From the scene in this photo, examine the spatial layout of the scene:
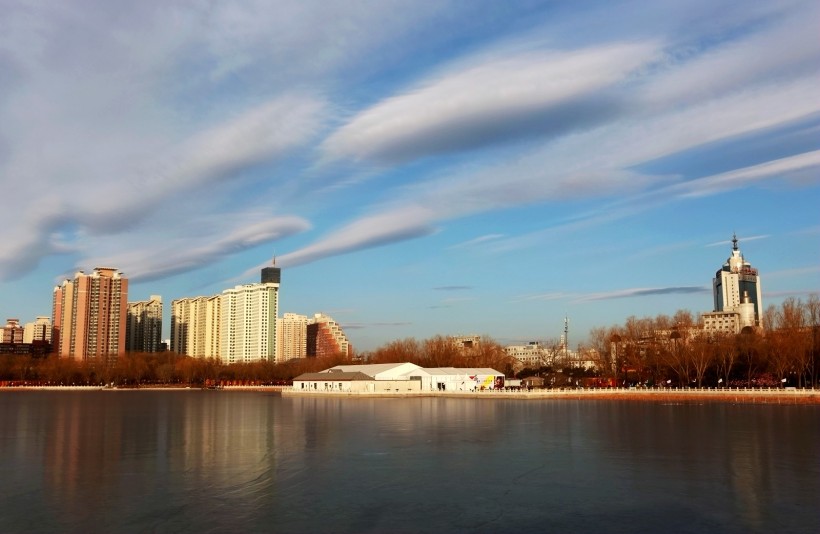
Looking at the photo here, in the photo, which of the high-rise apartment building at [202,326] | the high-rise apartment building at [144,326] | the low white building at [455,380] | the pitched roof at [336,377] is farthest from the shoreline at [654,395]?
the high-rise apartment building at [144,326]

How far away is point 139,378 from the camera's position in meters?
130

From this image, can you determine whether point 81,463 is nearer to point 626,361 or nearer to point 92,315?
point 626,361

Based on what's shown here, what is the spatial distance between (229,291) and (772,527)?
179 metres

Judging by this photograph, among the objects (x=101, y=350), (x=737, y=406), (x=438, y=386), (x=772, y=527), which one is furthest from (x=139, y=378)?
(x=772, y=527)

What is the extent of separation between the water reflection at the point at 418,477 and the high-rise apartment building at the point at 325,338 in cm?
14280

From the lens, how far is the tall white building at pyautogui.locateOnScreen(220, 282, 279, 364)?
17950 cm

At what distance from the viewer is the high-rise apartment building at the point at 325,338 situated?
183625 millimetres

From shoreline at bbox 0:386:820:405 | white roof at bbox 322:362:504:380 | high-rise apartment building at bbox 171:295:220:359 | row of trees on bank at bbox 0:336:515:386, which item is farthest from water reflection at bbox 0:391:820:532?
high-rise apartment building at bbox 171:295:220:359

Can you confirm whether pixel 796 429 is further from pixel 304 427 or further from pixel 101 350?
pixel 101 350

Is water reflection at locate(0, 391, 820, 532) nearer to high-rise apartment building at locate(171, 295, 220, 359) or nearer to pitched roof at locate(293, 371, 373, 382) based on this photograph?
pitched roof at locate(293, 371, 373, 382)

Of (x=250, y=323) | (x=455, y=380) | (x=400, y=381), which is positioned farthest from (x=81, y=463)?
(x=250, y=323)

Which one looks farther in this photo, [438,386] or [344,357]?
[344,357]

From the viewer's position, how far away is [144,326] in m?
191

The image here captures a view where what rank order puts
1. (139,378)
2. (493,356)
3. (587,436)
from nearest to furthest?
(587,436) < (493,356) < (139,378)
